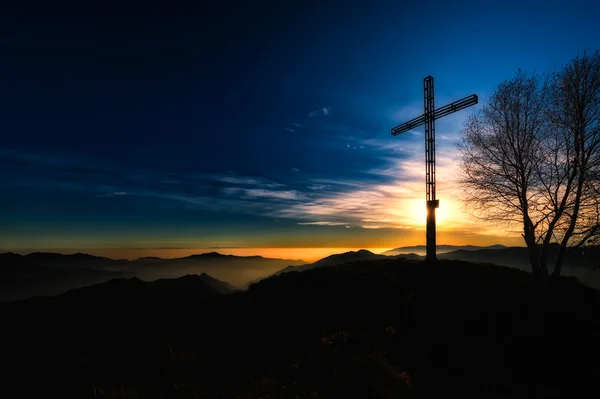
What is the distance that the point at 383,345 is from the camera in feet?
47.4

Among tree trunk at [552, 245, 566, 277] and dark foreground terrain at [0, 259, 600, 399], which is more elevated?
tree trunk at [552, 245, 566, 277]

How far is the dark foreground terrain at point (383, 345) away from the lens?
36.4 feet

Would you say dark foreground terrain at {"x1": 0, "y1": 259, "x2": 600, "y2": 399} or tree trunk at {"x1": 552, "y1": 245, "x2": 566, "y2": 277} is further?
tree trunk at {"x1": 552, "y1": 245, "x2": 566, "y2": 277}

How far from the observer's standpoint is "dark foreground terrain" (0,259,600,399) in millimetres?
11102

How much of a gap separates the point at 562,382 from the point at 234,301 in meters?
26.7

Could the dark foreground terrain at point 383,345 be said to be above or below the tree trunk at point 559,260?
below

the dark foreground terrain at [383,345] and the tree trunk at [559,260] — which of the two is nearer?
the dark foreground terrain at [383,345]

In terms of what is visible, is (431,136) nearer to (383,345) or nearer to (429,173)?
(429,173)

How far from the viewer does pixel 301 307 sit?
2333 cm

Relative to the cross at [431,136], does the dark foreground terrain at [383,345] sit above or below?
below

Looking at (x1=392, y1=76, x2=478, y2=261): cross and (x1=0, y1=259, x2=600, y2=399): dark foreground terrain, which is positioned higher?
(x1=392, y1=76, x2=478, y2=261): cross

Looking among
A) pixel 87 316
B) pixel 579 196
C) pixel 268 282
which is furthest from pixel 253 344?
pixel 87 316

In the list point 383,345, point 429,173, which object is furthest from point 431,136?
point 383,345

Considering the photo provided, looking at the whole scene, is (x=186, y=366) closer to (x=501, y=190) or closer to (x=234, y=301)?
(x=234, y=301)
